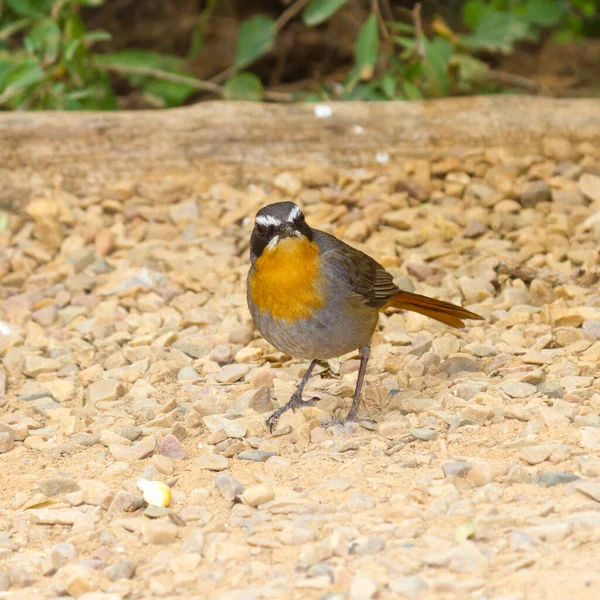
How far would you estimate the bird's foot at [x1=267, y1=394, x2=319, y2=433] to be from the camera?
445 centimetres

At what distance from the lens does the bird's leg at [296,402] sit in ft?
14.6

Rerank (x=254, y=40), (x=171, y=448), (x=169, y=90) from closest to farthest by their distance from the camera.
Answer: (x=171, y=448), (x=254, y=40), (x=169, y=90)

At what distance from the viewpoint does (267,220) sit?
4.41m

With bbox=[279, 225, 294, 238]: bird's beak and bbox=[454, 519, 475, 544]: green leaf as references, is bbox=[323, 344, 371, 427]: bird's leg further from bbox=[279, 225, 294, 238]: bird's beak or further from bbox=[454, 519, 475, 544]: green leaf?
bbox=[454, 519, 475, 544]: green leaf

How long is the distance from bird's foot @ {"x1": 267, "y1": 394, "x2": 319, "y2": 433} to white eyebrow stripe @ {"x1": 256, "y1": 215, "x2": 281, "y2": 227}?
Result: 84 cm

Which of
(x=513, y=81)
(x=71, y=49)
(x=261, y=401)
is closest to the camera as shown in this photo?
(x=261, y=401)

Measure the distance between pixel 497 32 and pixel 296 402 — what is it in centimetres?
377

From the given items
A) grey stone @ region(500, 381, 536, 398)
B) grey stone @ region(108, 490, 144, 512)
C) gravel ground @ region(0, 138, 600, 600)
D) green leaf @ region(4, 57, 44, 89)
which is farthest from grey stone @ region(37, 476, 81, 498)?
green leaf @ region(4, 57, 44, 89)

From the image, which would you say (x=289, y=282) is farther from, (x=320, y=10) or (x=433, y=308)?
(x=320, y=10)

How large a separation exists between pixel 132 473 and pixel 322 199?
306 cm

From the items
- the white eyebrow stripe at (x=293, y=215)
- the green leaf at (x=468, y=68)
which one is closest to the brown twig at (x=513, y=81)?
the green leaf at (x=468, y=68)

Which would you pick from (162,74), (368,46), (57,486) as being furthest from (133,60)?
(57,486)

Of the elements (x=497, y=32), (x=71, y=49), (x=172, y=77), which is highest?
(x=497, y=32)

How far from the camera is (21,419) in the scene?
15.4 ft
